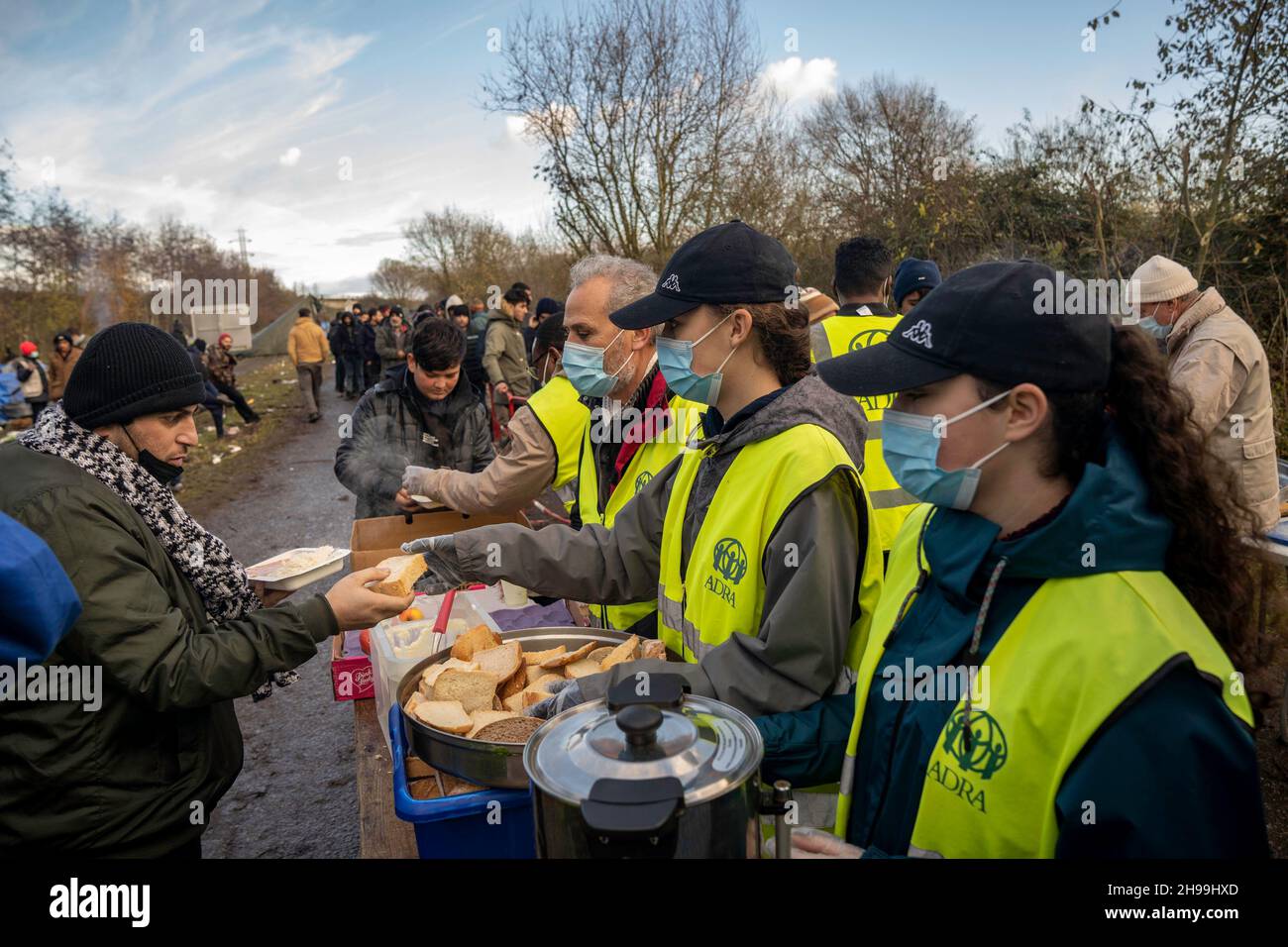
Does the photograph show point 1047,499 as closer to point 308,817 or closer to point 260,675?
point 260,675

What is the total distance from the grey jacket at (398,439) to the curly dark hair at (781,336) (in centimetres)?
296

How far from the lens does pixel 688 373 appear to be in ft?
8.13

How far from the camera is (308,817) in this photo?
14.0 feet

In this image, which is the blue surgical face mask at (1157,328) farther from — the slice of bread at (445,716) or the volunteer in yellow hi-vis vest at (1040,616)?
the slice of bread at (445,716)

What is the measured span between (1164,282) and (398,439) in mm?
4830

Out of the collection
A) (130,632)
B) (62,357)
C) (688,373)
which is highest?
(62,357)

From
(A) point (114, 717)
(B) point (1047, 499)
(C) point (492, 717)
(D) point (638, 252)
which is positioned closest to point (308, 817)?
(A) point (114, 717)

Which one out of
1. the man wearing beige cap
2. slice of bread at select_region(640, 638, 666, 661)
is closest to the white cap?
the man wearing beige cap

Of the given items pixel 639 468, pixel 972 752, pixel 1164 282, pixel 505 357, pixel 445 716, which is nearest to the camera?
pixel 972 752

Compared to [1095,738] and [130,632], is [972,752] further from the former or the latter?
[130,632]

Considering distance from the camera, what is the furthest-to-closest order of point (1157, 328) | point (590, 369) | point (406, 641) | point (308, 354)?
point (308, 354), point (1157, 328), point (590, 369), point (406, 641)

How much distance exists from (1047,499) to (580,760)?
1.07 metres

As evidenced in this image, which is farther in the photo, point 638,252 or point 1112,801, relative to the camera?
point 638,252

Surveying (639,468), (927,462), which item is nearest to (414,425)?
(639,468)
